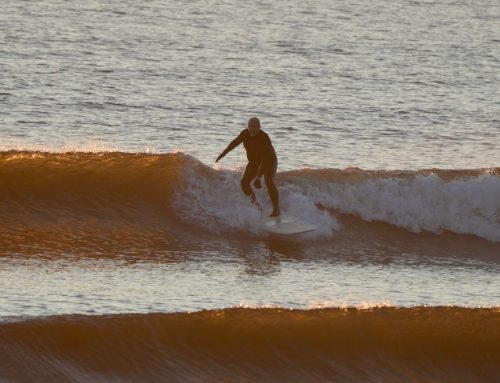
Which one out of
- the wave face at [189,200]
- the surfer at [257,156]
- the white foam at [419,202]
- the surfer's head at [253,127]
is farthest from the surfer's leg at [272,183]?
the white foam at [419,202]

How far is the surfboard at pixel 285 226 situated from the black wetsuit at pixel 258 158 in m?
0.69

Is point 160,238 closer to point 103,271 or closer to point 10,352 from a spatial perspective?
point 103,271

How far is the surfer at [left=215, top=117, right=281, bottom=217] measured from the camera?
19.6m

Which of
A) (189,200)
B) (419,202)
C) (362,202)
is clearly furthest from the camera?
(419,202)

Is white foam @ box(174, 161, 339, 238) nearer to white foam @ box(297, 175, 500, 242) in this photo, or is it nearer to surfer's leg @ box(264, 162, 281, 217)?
white foam @ box(297, 175, 500, 242)

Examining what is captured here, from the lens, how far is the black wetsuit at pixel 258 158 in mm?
19641

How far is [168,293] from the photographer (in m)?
16.4

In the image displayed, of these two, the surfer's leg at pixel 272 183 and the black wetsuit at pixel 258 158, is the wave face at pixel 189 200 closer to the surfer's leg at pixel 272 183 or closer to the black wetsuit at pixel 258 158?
the surfer's leg at pixel 272 183

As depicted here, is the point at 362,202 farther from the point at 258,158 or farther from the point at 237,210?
the point at 258,158

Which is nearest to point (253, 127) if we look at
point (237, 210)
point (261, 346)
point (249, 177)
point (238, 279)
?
point (249, 177)

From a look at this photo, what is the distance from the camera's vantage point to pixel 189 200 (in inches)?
854

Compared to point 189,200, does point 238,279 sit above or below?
below

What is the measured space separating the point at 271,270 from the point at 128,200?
13.4 feet

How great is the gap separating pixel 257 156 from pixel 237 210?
1798 mm
